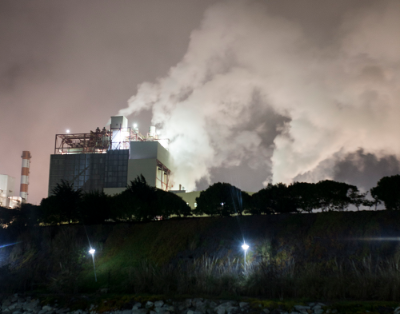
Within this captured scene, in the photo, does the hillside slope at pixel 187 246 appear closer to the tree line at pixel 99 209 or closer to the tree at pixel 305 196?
the tree line at pixel 99 209

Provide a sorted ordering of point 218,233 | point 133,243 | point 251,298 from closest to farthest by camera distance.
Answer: point 251,298
point 218,233
point 133,243

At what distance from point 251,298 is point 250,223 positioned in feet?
38.1

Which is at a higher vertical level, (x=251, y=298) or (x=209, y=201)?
(x=209, y=201)

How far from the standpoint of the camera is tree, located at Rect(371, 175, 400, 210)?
90.3ft

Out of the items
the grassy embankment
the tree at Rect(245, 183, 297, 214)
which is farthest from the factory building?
the tree at Rect(245, 183, 297, 214)

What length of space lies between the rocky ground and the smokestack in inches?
2705

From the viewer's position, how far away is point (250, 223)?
2530cm

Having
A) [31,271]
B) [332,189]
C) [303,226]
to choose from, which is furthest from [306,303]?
[332,189]

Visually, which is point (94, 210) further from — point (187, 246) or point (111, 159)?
point (111, 159)

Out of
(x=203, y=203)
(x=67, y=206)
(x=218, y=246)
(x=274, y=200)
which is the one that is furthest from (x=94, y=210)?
(x=274, y=200)

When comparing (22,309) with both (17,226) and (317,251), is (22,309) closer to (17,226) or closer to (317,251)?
(317,251)

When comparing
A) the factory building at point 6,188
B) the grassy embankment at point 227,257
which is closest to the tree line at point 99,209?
the grassy embankment at point 227,257

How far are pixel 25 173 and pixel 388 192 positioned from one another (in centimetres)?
7549

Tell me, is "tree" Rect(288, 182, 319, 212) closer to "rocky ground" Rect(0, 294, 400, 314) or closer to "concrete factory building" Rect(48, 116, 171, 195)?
"rocky ground" Rect(0, 294, 400, 314)
